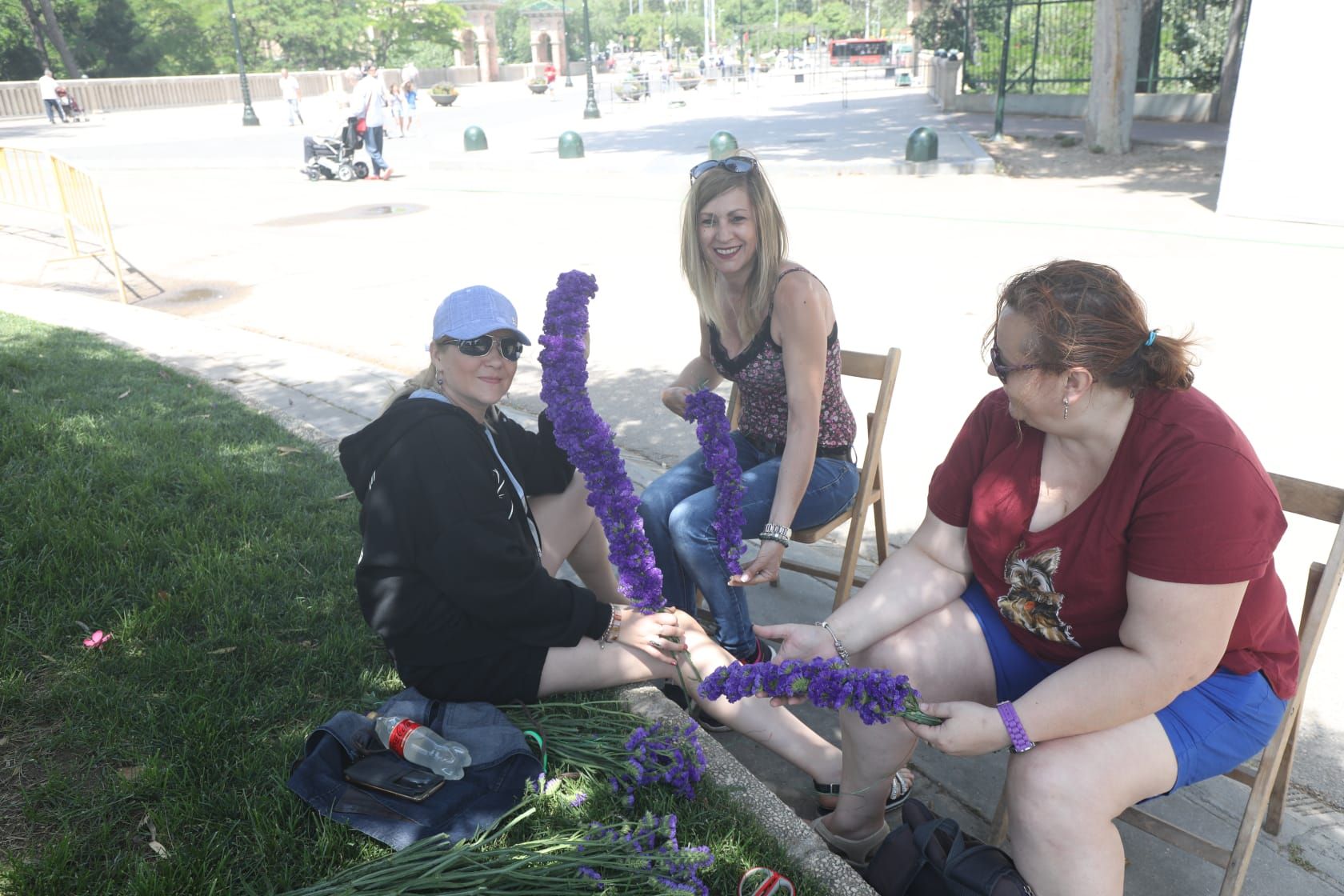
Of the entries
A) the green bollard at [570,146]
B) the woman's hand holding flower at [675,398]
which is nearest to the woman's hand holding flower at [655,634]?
the woman's hand holding flower at [675,398]

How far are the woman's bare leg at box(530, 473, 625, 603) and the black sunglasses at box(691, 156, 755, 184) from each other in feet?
3.57

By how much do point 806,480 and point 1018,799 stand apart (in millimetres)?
1252

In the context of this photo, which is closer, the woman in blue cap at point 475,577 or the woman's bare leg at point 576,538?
the woman in blue cap at point 475,577

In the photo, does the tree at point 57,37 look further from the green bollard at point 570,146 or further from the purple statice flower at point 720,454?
the purple statice flower at point 720,454

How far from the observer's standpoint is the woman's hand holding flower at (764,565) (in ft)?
9.76

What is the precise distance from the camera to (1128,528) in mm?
2127

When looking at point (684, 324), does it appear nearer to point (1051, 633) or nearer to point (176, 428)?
point (176, 428)

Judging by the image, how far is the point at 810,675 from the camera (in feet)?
6.75

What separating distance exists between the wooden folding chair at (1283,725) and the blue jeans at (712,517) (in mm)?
1273

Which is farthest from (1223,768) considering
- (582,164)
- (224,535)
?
(582,164)

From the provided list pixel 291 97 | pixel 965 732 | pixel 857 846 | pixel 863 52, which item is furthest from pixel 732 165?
pixel 863 52

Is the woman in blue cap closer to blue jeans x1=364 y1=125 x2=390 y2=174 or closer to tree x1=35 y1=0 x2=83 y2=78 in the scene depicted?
blue jeans x1=364 y1=125 x2=390 y2=174

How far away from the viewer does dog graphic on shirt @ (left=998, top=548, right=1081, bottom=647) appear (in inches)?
90.3

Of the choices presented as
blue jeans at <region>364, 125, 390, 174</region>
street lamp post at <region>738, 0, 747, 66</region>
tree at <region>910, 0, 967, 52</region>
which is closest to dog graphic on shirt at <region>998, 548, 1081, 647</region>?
blue jeans at <region>364, 125, 390, 174</region>
